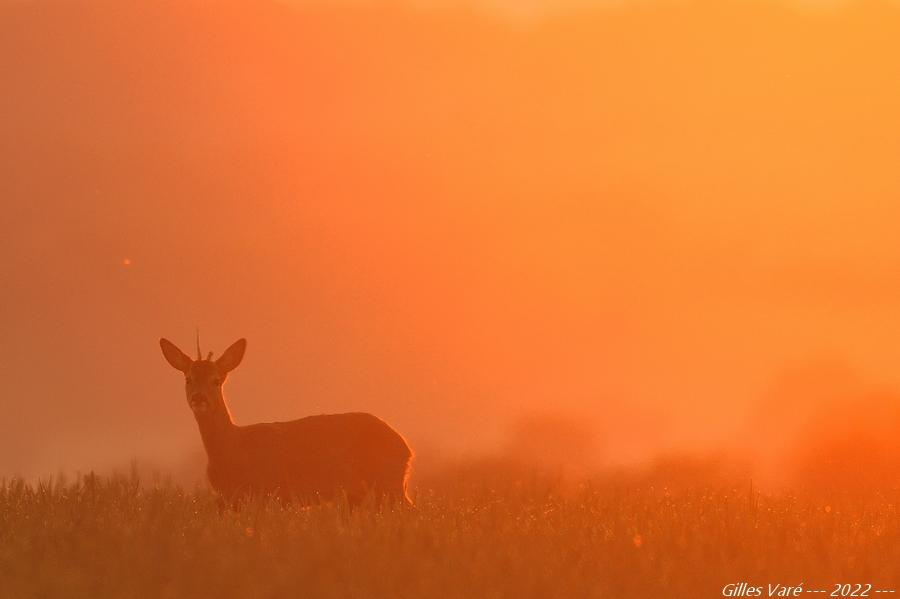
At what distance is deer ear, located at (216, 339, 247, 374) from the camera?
15602mm

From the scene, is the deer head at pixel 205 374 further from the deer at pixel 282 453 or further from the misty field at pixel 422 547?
the misty field at pixel 422 547

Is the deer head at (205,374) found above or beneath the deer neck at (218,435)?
above

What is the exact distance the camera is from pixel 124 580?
423 inches

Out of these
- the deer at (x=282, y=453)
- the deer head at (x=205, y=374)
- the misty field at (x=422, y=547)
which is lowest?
the misty field at (x=422, y=547)

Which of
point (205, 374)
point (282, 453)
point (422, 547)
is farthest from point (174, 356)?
point (422, 547)

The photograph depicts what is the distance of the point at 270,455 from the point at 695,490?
14.7 ft

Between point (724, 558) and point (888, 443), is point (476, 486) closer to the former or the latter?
point (724, 558)

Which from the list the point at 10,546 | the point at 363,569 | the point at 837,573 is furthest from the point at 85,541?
the point at 837,573

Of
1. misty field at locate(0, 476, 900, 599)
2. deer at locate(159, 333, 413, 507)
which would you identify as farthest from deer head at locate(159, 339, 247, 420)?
misty field at locate(0, 476, 900, 599)

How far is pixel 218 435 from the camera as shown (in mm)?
15602

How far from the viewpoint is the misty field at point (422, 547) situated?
10531mm

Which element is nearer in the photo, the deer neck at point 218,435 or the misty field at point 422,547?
the misty field at point 422,547

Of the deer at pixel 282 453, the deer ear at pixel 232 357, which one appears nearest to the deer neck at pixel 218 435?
the deer at pixel 282 453

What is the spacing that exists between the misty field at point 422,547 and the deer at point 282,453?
71 centimetres
